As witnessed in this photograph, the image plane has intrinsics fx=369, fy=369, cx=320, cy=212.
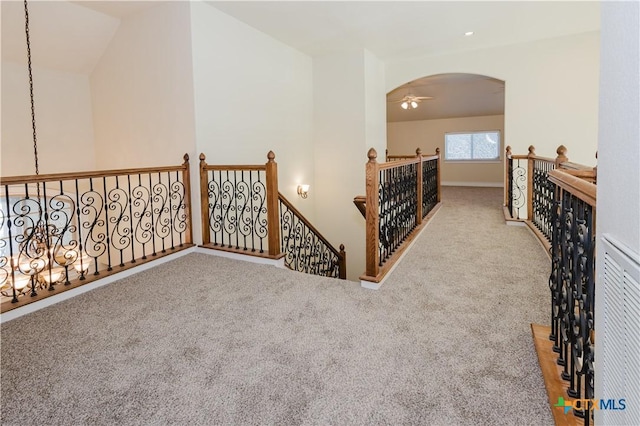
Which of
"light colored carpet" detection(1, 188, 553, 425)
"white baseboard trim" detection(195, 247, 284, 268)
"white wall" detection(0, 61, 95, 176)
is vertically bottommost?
"light colored carpet" detection(1, 188, 553, 425)

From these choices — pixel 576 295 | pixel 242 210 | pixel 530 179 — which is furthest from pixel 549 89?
pixel 576 295

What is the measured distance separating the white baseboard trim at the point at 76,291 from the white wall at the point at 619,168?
3.66 metres

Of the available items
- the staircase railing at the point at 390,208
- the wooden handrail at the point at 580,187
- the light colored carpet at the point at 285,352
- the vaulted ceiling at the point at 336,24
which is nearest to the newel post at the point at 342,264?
the staircase railing at the point at 390,208

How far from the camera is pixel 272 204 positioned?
4.31m

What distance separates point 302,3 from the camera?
4895 mm

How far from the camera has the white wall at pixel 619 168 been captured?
3.31ft

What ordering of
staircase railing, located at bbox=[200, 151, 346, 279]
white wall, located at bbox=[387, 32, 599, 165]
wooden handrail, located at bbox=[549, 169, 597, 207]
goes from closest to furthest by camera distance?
wooden handrail, located at bbox=[549, 169, 597, 207] < staircase railing, located at bbox=[200, 151, 346, 279] < white wall, located at bbox=[387, 32, 599, 165]

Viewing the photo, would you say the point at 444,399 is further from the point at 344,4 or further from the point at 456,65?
the point at 456,65

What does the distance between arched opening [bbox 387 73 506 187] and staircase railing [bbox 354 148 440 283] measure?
17.0 feet

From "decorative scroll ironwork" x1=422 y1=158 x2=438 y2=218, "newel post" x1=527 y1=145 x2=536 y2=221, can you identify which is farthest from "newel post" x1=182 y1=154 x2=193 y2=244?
"newel post" x1=527 y1=145 x2=536 y2=221

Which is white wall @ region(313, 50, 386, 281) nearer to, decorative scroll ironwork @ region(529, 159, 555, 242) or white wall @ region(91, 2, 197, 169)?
decorative scroll ironwork @ region(529, 159, 555, 242)

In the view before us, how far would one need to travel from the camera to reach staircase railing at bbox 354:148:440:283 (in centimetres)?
338

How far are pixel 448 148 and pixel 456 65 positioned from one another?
5890 mm

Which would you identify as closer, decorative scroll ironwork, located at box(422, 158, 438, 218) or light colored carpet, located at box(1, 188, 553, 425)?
light colored carpet, located at box(1, 188, 553, 425)
